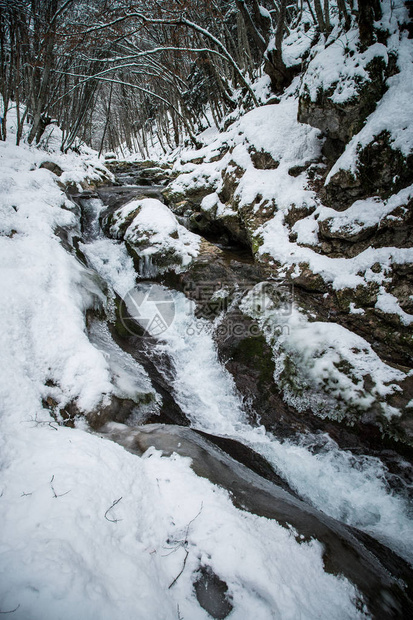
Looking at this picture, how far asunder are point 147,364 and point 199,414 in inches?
58.0

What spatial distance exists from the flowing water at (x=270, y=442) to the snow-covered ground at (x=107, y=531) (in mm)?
1331

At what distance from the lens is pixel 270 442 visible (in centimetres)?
406

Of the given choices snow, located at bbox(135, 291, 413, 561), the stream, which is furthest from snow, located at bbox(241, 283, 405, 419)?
the stream

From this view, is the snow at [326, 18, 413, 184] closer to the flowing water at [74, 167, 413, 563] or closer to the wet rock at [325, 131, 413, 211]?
the wet rock at [325, 131, 413, 211]

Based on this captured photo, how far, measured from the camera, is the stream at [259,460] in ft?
8.04

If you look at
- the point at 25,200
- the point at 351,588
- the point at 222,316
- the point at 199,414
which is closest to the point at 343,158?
the point at 222,316

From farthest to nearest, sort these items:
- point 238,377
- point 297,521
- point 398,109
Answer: point 238,377, point 398,109, point 297,521

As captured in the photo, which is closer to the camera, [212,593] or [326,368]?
[212,593]

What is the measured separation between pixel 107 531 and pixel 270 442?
2814 millimetres

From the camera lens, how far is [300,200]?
605 cm

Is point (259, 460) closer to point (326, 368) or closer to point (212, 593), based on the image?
point (326, 368)

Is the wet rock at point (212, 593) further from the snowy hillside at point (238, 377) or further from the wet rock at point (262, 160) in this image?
the wet rock at point (262, 160)

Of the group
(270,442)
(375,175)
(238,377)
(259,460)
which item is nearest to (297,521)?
(259,460)

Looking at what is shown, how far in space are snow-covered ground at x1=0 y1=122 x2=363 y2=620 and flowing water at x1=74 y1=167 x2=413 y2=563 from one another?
133cm
